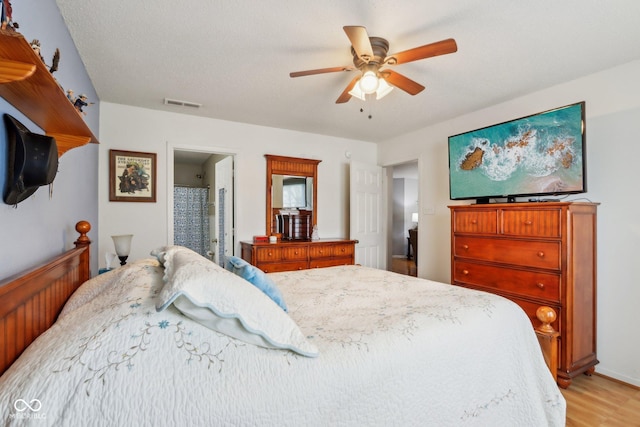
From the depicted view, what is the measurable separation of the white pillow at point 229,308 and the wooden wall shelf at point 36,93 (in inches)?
28.0

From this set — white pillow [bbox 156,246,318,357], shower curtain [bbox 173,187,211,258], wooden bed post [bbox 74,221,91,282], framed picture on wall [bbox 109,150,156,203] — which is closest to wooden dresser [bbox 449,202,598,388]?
white pillow [bbox 156,246,318,357]

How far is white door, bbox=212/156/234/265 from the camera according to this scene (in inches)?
160

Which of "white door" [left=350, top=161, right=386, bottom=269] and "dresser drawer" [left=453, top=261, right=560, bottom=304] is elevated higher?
"white door" [left=350, top=161, right=386, bottom=269]

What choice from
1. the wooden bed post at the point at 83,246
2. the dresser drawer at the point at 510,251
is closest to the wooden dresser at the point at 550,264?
the dresser drawer at the point at 510,251

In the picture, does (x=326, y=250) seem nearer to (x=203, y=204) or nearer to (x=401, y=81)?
(x=401, y=81)

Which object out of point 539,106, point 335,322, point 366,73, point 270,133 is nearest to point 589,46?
point 539,106

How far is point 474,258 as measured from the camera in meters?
2.99

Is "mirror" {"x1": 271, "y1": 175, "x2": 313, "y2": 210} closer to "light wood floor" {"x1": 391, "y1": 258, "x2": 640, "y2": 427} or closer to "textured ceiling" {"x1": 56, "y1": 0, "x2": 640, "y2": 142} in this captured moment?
"textured ceiling" {"x1": 56, "y1": 0, "x2": 640, "y2": 142}

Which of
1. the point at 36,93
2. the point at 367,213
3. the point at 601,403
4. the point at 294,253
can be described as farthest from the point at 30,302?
the point at 367,213

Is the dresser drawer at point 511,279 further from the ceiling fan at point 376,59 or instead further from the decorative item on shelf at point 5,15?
the decorative item on shelf at point 5,15

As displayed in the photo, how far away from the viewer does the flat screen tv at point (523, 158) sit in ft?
8.29

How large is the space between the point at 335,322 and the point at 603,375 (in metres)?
2.75

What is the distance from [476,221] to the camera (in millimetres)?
2982

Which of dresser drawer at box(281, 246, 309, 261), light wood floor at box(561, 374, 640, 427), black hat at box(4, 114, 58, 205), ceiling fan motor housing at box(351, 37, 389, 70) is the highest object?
ceiling fan motor housing at box(351, 37, 389, 70)
